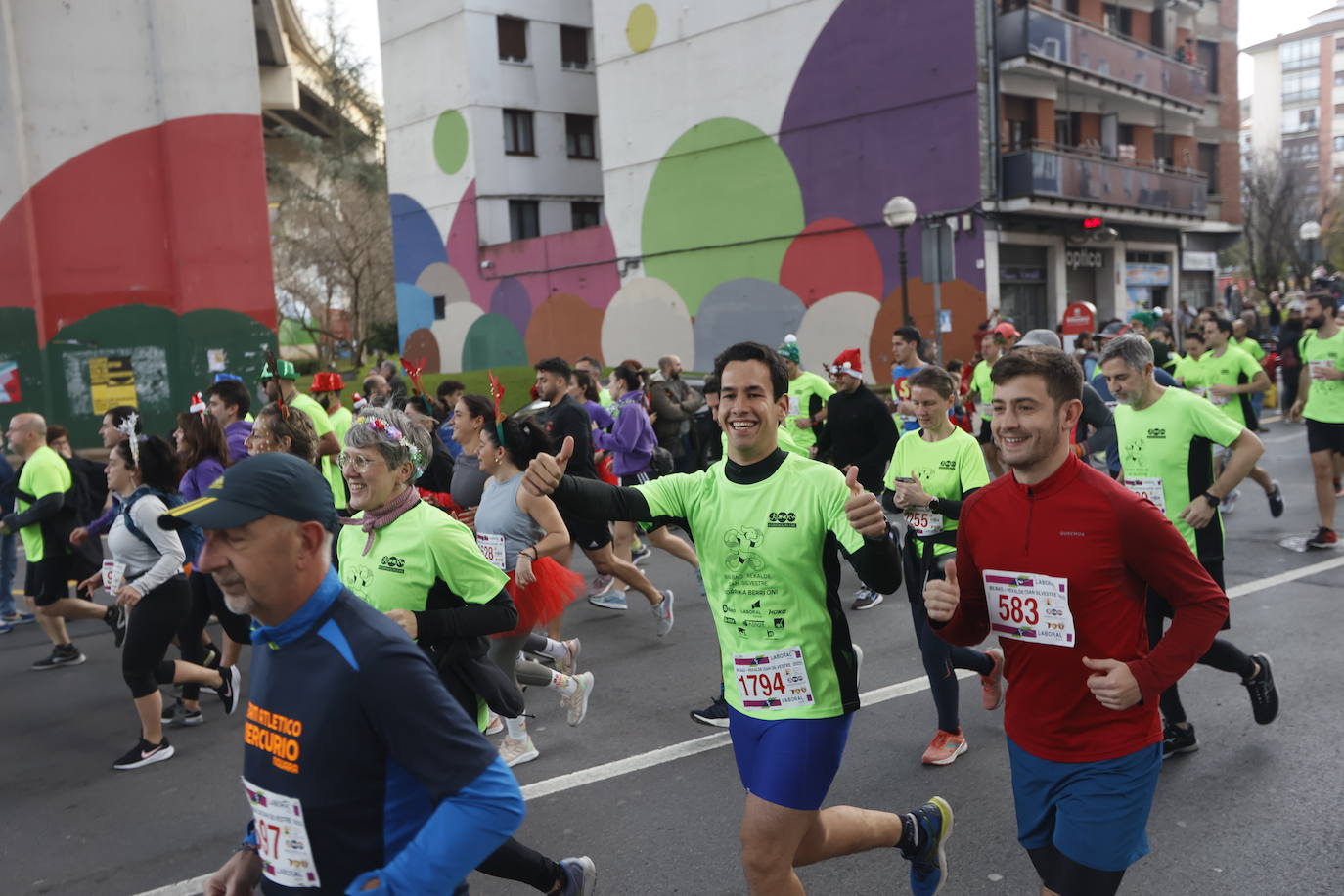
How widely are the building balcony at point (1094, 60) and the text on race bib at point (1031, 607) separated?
2368cm

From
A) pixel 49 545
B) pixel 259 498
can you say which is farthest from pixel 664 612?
pixel 259 498

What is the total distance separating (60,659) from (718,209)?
23.5 metres

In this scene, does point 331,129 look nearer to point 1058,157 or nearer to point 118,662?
point 1058,157

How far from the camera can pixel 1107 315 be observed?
93.3ft

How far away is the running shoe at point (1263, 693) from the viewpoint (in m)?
5.03

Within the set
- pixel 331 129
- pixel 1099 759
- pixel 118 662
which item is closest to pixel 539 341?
pixel 331 129

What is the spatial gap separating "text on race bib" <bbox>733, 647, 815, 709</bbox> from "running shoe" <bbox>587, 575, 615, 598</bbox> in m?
5.88

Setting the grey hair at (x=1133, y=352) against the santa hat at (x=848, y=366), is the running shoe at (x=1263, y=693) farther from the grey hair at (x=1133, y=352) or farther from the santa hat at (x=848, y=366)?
the santa hat at (x=848, y=366)

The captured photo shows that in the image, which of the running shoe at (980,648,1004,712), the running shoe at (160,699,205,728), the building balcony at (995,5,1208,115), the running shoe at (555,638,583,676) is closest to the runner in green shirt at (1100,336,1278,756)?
the running shoe at (980,648,1004,712)

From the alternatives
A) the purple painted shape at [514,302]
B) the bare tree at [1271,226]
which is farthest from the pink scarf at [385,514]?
the bare tree at [1271,226]

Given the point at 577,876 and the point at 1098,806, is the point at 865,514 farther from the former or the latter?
the point at 577,876

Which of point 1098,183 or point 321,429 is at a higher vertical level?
point 1098,183

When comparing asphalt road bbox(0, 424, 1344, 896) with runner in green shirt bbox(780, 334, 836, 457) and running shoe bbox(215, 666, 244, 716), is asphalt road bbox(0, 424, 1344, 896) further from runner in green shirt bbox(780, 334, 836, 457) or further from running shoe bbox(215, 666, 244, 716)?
runner in green shirt bbox(780, 334, 836, 457)

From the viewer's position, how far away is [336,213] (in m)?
39.6
